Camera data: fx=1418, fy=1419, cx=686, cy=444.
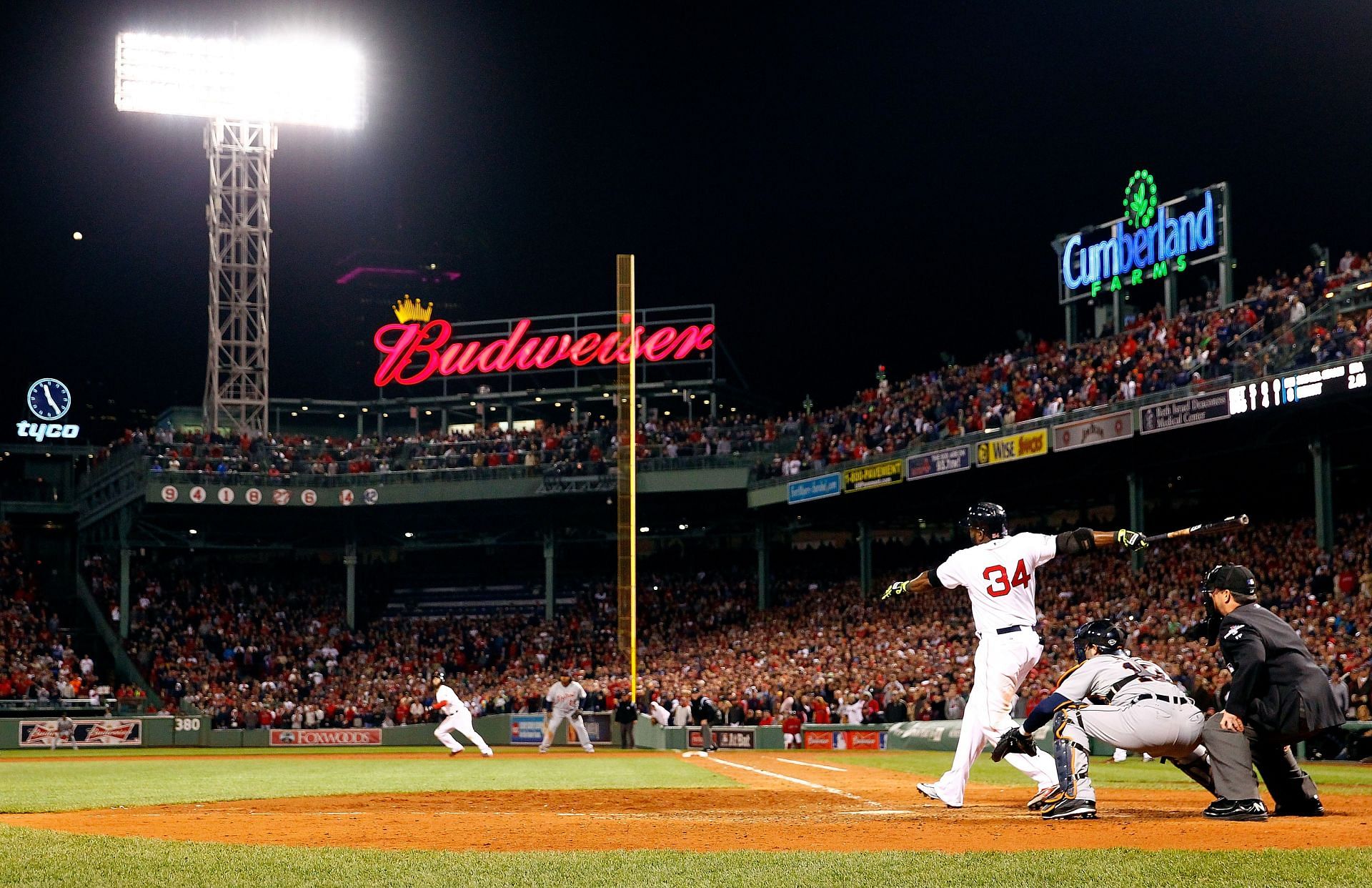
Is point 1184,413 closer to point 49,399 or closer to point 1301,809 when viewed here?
point 1301,809

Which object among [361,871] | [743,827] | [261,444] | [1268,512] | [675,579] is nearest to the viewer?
[361,871]

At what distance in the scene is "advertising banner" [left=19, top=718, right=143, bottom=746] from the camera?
3397cm

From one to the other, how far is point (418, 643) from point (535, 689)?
806 cm

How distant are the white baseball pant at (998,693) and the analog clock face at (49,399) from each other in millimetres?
51888

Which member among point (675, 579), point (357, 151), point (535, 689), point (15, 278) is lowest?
point (535, 689)

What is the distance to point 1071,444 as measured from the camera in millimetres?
33406

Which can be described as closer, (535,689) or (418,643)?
(535,689)

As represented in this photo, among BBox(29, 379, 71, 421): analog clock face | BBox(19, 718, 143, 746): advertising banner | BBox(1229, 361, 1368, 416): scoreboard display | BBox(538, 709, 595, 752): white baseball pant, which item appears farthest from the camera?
BBox(29, 379, 71, 421): analog clock face

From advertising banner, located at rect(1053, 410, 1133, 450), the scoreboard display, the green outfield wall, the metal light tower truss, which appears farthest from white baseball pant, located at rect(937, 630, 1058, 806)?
the metal light tower truss

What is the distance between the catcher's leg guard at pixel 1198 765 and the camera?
971 centimetres

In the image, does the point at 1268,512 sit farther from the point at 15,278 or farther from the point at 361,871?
the point at 15,278

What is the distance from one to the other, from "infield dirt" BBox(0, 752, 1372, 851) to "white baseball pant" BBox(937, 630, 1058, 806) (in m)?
0.41

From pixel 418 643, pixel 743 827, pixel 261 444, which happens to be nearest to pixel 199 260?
pixel 261 444

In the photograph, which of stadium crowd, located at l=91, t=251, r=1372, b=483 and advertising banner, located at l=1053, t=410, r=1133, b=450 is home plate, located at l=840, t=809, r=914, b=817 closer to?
stadium crowd, located at l=91, t=251, r=1372, b=483
